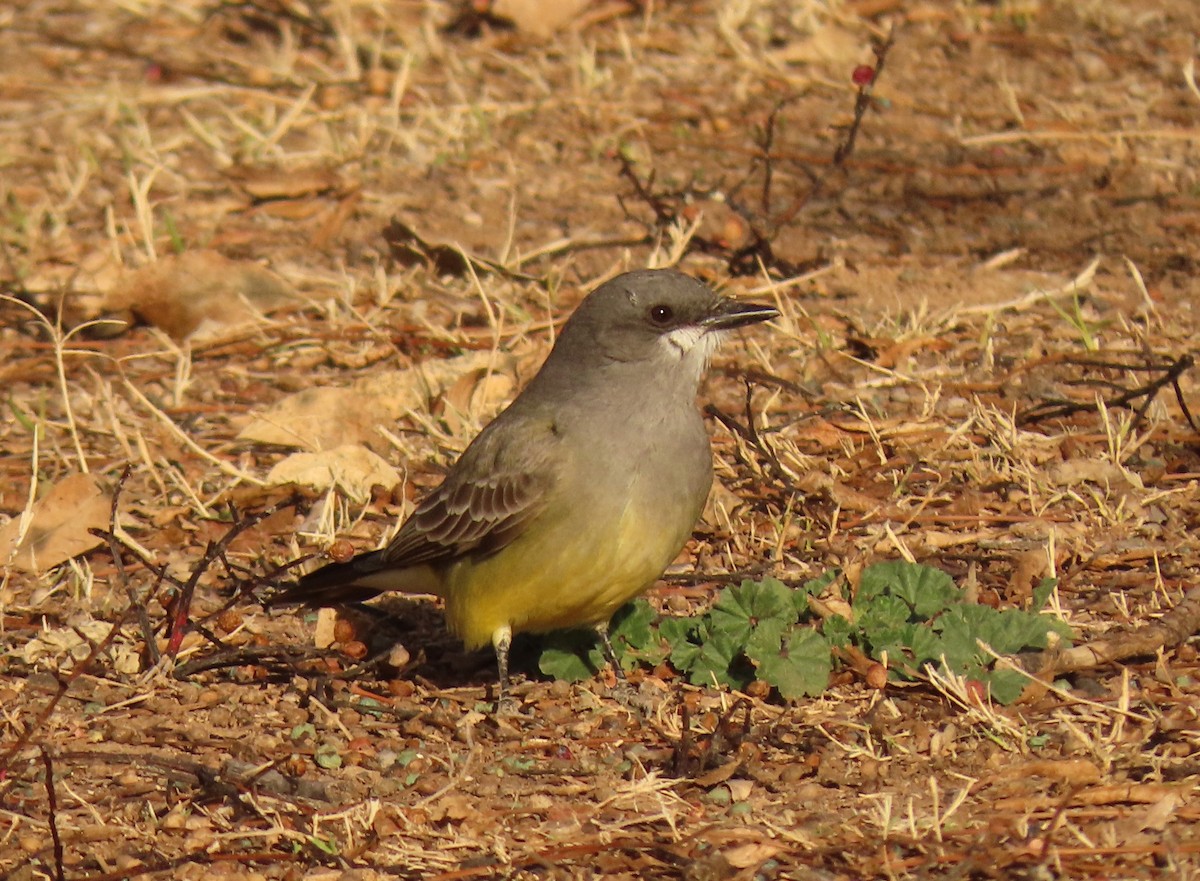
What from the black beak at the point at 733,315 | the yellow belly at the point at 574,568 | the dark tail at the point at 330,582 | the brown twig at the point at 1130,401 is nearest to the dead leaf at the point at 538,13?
the brown twig at the point at 1130,401

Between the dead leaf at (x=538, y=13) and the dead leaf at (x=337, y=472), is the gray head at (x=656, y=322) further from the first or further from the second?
the dead leaf at (x=538, y=13)

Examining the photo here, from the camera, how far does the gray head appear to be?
589cm

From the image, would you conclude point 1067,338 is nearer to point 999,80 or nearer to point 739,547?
point 739,547

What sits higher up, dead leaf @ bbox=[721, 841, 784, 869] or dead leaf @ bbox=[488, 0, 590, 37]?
dead leaf @ bbox=[488, 0, 590, 37]

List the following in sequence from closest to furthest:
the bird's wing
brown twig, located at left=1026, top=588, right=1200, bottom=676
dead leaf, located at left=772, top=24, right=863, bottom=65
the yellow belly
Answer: brown twig, located at left=1026, top=588, right=1200, bottom=676, the yellow belly, the bird's wing, dead leaf, located at left=772, top=24, right=863, bottom=65

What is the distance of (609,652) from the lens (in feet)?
19.2

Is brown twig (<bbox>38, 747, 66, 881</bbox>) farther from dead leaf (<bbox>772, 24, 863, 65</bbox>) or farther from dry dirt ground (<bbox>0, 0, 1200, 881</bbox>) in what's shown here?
dead leaf (<bbox>772, 24, 863, 65</bbox>)

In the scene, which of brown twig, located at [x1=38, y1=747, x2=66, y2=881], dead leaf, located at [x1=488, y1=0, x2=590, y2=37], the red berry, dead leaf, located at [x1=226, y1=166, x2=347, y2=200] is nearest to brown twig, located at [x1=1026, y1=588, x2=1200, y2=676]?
brown twig, located at [x1=38, y1=747, x2=66, y2=881]

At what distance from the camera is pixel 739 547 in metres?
6.50

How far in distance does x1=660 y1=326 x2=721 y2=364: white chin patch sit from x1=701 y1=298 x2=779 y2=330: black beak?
4cm

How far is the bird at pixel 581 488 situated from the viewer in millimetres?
5535

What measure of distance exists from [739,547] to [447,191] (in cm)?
377

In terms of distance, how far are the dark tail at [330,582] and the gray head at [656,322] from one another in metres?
1.02

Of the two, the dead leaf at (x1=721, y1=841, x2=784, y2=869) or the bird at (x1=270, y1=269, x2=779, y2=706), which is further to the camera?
the bird at (x1=270, y1=269, x2=779, y2=706)
